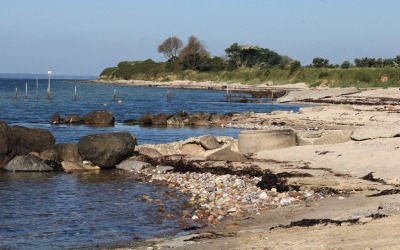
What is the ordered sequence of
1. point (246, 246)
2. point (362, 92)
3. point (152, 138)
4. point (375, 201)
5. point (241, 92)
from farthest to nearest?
point (241, 92) < point (362, 92) < point (152, 138) < point (375, 201) < point (246, 246)

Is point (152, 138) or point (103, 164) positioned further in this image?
point (152, 138)

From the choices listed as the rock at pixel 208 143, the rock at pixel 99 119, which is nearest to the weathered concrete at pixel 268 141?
the rock at pixel 208 143

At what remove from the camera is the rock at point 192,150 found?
24.4 metres

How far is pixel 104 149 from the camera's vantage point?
22.8 m

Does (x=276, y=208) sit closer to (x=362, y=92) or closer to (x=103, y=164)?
(x=103, y=164)

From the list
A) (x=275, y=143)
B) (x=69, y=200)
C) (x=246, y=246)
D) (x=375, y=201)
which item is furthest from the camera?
(x=275, y=143)

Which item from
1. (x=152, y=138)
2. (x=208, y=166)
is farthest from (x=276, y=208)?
(x=152, y=138)

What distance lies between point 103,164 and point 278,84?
91.7 m

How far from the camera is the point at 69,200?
1666cm

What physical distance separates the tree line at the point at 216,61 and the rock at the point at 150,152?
298 ft

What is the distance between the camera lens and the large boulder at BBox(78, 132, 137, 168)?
74.7 feet

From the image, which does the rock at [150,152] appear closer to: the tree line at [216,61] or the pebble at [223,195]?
the pebble at [223,195]

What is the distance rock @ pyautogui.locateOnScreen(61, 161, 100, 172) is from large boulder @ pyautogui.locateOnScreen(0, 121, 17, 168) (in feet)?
5.84

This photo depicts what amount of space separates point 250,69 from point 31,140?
109205 millimetres
